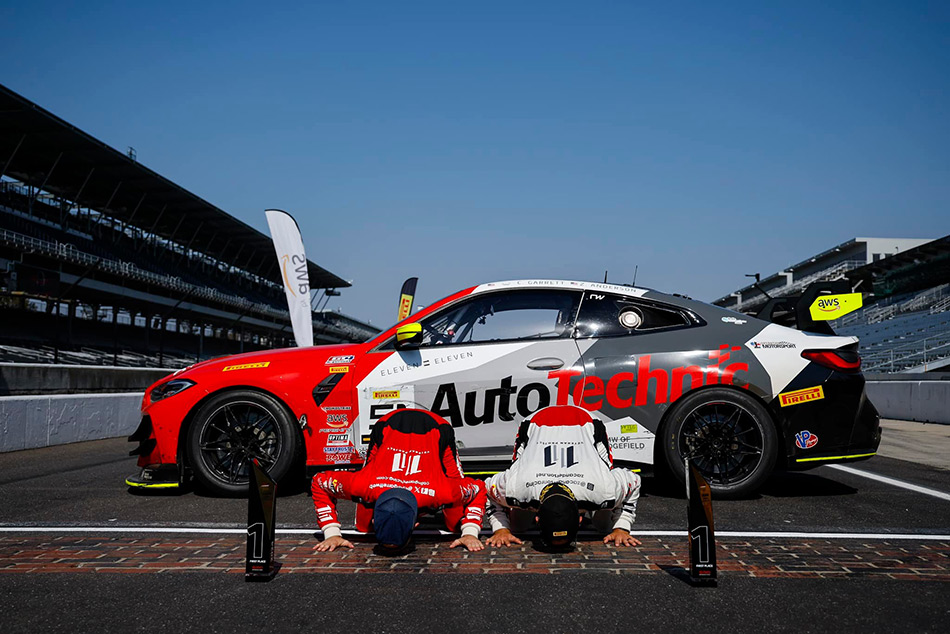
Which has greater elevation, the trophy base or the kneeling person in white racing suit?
the kneeling person in white racing suit

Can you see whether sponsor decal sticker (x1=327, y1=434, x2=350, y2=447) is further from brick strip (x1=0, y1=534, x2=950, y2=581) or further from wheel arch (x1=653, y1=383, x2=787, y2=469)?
wheel arch (x1=653, y1=383, x2=787, y2=469)

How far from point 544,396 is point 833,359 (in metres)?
2.20

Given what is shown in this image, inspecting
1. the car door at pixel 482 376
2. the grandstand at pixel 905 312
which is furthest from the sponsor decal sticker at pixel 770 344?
the grandstand at pixel 905 312

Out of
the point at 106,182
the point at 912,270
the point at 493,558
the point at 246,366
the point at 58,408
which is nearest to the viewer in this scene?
the point at 493,558

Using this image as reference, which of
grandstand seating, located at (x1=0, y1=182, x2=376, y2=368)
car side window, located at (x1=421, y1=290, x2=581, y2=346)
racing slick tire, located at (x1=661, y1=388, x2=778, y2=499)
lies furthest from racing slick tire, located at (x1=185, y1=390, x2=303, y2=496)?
grandstand seating, located at (x1=0, y1=182, x2=376, y2=368)

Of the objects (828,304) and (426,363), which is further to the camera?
(828,304)

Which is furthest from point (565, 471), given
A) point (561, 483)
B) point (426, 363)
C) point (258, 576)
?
point (426, 363)

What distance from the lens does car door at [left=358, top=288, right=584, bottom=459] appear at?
518 cm

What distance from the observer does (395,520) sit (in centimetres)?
355

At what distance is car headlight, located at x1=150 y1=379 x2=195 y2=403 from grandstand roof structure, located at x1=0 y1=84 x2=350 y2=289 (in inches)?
1168

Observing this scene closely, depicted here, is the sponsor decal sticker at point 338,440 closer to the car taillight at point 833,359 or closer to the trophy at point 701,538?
the trophy at point 701,538

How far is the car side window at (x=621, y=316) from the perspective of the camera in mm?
5445

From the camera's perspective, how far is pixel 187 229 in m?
49.7

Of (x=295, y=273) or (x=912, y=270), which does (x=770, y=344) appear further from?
(x=912, y=270)
